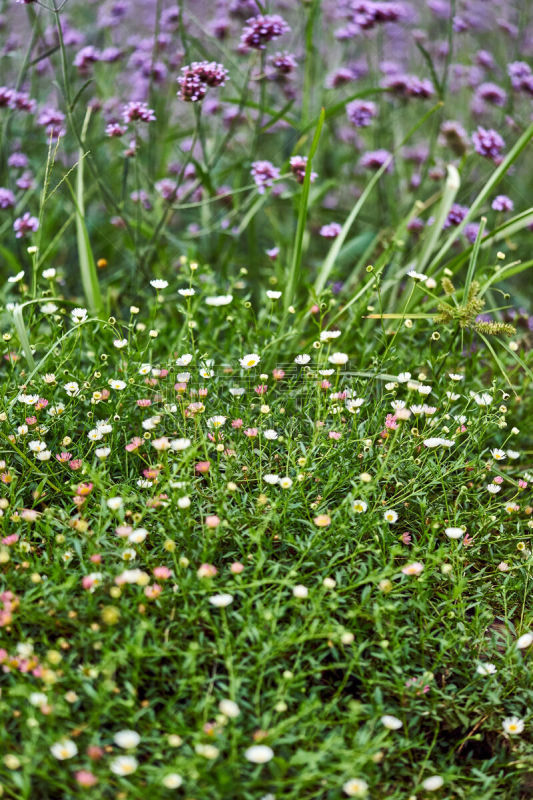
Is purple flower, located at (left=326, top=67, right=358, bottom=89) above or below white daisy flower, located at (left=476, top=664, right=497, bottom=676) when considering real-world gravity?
above

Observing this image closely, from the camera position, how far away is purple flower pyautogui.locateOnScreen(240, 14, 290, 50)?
2.30m

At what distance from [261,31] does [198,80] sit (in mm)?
346

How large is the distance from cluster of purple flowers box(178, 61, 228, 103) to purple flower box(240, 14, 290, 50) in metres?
0.23

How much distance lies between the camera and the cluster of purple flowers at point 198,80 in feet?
7.06

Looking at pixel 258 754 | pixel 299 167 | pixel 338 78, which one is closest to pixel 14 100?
pixel 299 167

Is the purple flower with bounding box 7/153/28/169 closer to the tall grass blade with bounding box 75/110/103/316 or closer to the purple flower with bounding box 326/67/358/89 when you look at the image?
the tall grass blade with bounding box 75/110/103/316

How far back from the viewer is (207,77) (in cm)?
217

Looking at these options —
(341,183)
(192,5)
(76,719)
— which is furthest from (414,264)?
(192,5)

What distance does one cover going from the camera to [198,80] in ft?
7.06

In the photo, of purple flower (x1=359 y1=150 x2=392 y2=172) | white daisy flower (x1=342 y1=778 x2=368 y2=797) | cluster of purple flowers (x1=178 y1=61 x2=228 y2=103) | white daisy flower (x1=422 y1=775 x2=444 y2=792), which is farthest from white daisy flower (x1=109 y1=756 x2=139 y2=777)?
purple flower (x1=359 y1=150 x2=392 y2=172)

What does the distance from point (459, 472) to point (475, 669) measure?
603 mm

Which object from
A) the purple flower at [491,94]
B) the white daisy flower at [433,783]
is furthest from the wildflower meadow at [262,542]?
the purple flower at [491,94]

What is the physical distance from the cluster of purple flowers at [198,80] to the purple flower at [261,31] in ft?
0.76

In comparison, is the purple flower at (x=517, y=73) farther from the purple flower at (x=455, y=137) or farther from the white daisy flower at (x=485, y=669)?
the white daisy flower at (x=485, y=669)
